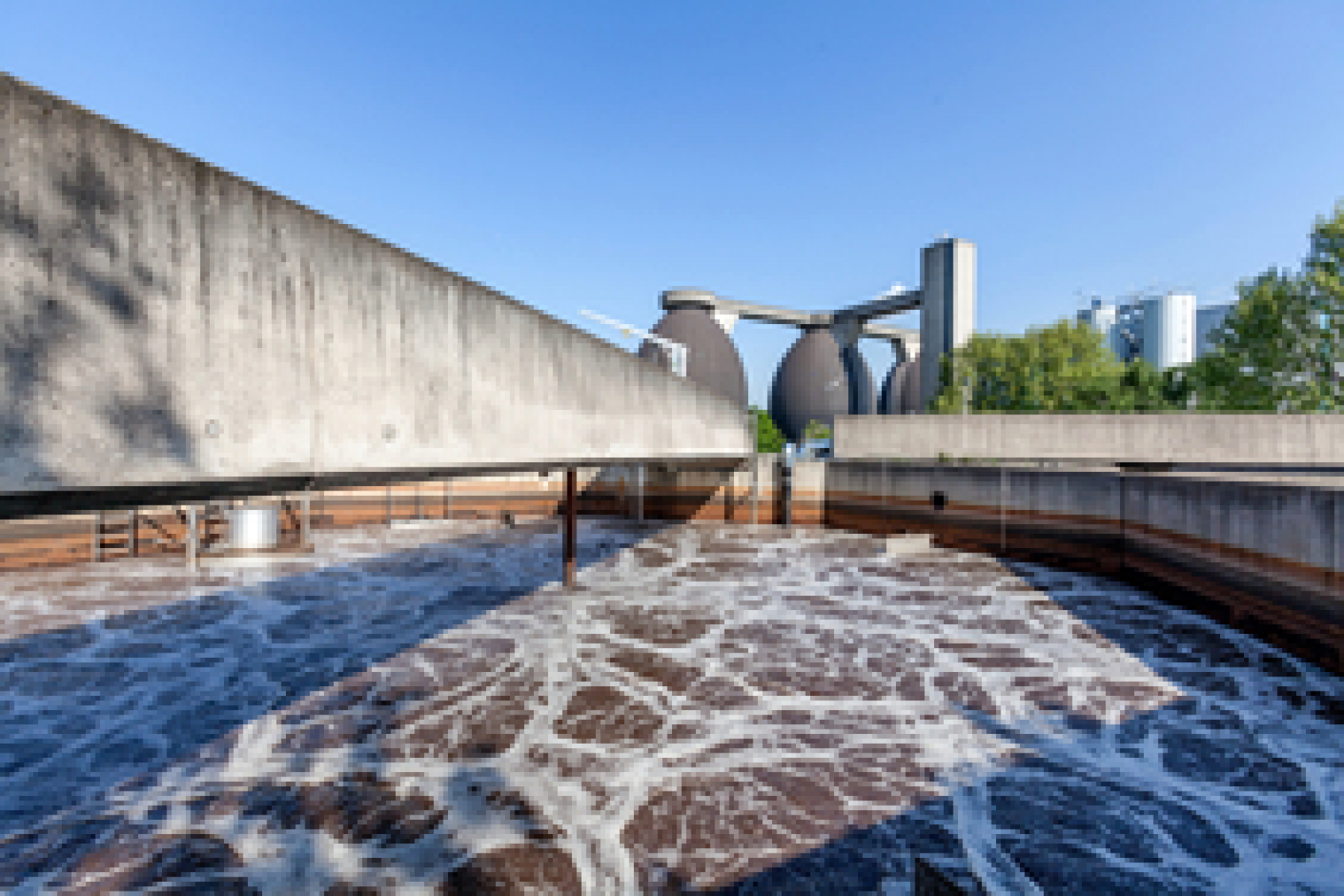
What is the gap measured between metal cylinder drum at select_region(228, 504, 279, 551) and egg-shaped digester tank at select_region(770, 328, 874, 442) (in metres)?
61.0

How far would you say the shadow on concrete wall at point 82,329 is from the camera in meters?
2.86

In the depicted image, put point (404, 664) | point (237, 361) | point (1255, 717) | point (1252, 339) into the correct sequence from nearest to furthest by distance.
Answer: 1. point (237, 361)
2. point (1255, 717)
3. point (404, 664)
4. point (1252, 339)

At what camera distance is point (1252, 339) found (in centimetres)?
3189

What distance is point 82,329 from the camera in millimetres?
3090

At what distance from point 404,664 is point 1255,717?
16339 mm

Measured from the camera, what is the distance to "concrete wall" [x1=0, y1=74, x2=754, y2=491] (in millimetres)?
2936

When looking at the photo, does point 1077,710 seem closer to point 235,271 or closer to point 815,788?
point 815,788

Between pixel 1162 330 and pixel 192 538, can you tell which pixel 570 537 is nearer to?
pixel 192 538

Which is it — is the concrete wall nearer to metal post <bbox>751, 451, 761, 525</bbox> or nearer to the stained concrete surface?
the stained concrete surface

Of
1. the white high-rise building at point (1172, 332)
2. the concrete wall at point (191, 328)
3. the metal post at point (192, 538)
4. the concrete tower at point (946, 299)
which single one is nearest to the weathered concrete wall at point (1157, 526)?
the concrete wall at point (191, 328)

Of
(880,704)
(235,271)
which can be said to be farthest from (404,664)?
(235,271)

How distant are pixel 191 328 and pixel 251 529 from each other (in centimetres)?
2635

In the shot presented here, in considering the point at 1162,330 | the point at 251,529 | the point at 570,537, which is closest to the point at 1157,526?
the point at 570,537

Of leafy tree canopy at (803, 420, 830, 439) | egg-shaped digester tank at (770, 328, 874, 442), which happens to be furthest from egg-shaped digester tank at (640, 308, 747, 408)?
leafy tree canopy at (803, 420, 830, 439)
